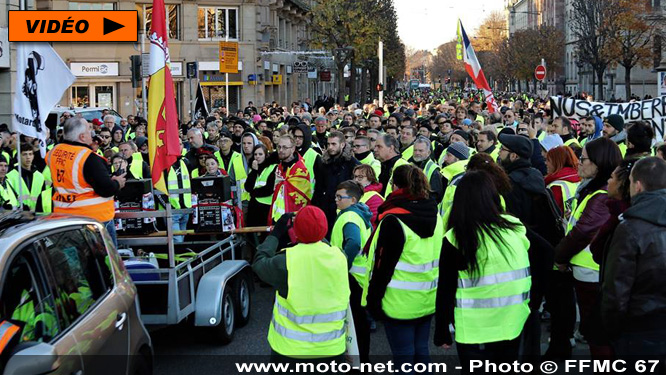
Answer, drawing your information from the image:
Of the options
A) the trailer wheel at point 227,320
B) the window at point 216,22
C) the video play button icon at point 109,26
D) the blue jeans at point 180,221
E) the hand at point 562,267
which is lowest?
the trailer wheel at point 227,320

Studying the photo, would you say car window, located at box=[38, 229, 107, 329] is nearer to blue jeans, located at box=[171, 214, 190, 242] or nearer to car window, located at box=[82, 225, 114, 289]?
car window, located at box=[82, 225, 114, 289]

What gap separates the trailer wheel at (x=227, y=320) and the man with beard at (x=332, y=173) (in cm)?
211

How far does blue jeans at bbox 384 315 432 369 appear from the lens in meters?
5.96

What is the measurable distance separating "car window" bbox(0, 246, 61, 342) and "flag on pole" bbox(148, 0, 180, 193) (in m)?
3.63

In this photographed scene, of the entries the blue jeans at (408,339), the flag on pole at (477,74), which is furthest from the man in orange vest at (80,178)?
the flag on pole at (477,74)

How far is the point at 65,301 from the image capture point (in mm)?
4547

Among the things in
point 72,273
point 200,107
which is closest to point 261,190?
point 72,273

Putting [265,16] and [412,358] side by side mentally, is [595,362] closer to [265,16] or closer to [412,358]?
[412,358]

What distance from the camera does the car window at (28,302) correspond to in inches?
162

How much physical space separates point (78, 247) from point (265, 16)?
4675 centimetres

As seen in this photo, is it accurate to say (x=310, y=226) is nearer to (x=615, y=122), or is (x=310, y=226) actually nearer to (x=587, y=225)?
(x=587, y=225)

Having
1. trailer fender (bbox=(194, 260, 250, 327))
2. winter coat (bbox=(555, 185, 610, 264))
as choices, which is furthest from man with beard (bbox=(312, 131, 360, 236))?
winter coat (bbox=(555, 185, 610, 264))

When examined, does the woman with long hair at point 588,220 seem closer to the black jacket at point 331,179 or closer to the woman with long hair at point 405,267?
the woman with long hair at point 405,267

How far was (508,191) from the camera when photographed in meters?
6.68
